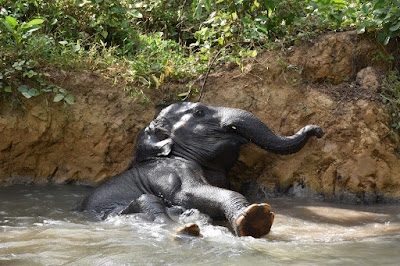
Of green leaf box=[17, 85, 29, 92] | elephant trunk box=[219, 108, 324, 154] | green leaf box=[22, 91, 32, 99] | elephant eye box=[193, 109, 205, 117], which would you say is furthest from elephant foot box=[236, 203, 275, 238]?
green leaf box=[17, 85, 29, 92]

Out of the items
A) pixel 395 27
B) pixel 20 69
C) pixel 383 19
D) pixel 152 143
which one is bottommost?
pixel 152 143

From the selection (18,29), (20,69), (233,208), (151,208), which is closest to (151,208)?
(151,208)

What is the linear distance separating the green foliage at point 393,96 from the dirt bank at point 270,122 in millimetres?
85

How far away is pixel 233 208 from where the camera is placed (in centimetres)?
420

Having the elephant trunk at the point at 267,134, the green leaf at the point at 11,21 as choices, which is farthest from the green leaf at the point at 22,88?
the elephant trunk at the point at 267,134

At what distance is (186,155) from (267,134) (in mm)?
861

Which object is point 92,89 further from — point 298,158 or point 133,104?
point 298,158

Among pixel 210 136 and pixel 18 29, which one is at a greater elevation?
pixel 18 29

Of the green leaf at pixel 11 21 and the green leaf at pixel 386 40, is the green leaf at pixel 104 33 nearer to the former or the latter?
the green leaf at pixel 11 21

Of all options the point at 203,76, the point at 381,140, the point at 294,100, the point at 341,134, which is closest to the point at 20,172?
the point at 203,76

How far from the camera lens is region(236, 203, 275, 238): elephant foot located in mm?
3873

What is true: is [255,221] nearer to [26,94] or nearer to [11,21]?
[26,94]

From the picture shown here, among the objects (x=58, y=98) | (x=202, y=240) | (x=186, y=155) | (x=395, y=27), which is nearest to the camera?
(x=202, y=240)

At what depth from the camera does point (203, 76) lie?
6.25m
